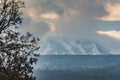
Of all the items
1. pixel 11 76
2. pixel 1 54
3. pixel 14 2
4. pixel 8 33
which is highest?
pixel 14 2

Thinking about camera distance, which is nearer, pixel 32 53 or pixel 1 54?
pixel 1 54

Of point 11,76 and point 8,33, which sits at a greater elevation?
point 8,33

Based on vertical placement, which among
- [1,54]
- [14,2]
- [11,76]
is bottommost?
[11,76]

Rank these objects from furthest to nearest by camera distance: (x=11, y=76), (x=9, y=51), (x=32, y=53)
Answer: (x=32, y=53)
(x=9, y=51)
(x=11, y=76)

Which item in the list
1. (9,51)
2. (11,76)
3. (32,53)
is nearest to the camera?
(11,76)

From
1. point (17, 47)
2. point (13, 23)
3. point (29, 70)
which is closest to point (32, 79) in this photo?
point (29, 70)

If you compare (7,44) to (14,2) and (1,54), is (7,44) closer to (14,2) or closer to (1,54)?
(1,54)

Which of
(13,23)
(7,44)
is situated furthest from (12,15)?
(7,44)

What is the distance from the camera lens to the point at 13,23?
36625mm

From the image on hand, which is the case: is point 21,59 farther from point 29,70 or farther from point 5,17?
point 5,17

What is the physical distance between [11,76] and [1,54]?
285 centimetres

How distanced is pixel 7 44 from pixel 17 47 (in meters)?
1.11

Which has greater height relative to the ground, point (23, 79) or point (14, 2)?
point (14, 2)

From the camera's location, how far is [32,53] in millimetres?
37188
